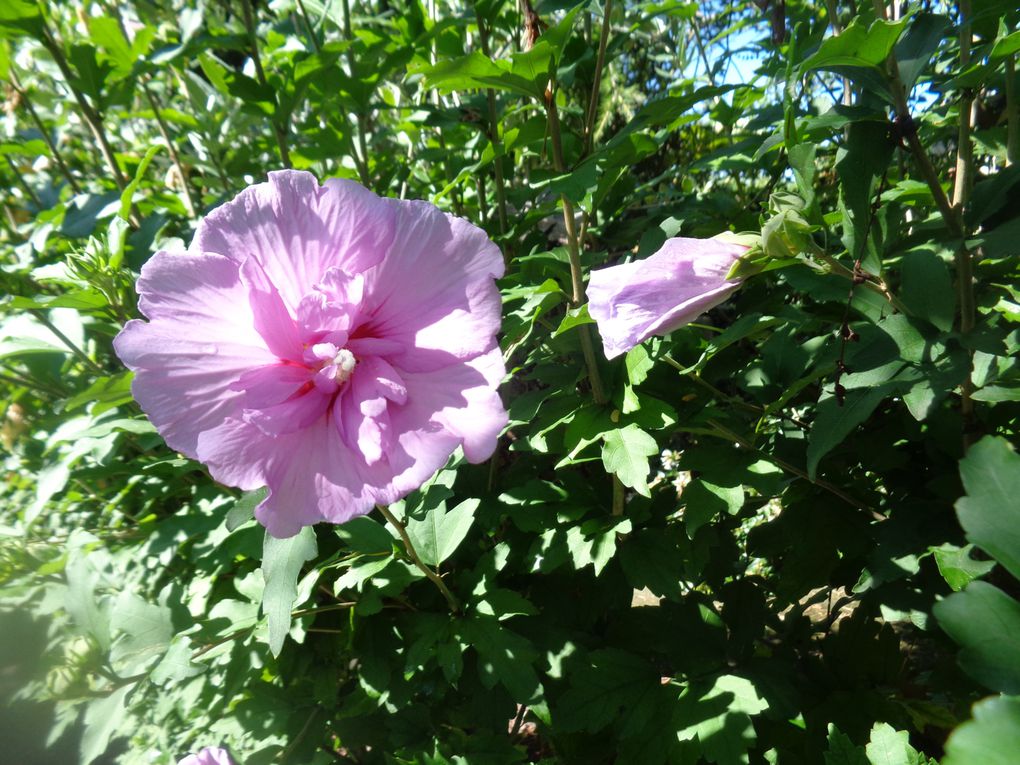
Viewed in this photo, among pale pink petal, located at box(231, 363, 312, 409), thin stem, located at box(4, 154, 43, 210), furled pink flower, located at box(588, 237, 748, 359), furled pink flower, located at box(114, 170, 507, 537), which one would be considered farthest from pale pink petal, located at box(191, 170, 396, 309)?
thin stem, located at box(4, 154, 43, 210)

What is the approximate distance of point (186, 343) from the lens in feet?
2.77

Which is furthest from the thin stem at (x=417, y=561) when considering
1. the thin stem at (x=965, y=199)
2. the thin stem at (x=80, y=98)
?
the thin stem at (x=80, y=98)

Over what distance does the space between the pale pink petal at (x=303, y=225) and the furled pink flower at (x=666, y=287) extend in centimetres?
28

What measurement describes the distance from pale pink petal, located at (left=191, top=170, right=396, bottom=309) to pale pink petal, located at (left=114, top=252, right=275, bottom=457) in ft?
0.13

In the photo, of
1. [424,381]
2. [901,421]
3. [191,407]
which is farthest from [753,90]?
[191,407]

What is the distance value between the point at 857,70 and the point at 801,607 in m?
1.13

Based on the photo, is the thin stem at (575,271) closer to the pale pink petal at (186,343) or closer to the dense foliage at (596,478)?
the dense foliage at (596,478)

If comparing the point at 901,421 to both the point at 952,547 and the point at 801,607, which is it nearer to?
the point at 952,547

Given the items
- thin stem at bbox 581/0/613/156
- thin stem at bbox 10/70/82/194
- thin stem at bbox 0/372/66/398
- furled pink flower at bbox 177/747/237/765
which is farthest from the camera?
thin stem at bbox 10/70/82/194

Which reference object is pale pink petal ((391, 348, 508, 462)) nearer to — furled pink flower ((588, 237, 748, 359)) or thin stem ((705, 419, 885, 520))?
furled pink flower ((588, 237, 748, 359))

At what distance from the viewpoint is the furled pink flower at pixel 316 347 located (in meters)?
0.83

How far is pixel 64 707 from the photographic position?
1245mm

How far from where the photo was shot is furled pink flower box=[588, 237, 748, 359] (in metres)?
0.89

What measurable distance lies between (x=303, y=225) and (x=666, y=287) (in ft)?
1.43
